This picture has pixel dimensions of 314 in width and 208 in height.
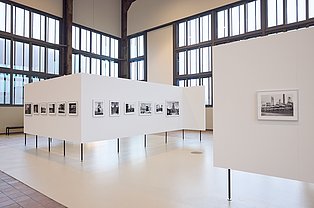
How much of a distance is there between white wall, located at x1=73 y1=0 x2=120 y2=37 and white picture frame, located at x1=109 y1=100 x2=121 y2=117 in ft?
42.3

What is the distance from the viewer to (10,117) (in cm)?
1465

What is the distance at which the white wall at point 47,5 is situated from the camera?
15.5 m

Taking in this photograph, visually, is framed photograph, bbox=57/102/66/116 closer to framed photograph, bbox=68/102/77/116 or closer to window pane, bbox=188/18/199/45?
framed photograph, bbox=68/102/77/116

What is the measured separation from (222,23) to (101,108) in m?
11.8

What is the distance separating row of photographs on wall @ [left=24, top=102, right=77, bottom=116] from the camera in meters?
7.01

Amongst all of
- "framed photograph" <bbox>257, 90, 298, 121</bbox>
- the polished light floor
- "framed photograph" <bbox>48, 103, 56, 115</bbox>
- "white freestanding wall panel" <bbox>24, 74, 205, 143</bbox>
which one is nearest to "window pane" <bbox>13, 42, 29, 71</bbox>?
"white freestanding wall panel" <bbox>24, 74, 205, 143</bbox>

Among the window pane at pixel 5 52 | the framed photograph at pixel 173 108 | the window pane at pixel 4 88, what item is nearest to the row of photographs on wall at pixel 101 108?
the framed photograph at pixel 173 108

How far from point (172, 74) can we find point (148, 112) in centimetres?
988

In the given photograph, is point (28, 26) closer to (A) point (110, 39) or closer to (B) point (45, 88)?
(A) point (110, 39)

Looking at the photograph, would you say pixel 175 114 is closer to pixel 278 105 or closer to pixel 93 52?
pixel 278 105

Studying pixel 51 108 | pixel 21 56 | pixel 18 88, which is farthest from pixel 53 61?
pixel 51 108

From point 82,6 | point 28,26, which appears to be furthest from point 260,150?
point 82,6

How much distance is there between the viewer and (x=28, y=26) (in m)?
15.6

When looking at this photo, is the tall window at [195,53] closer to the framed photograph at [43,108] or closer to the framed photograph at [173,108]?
the framed photograph at [173,108]
